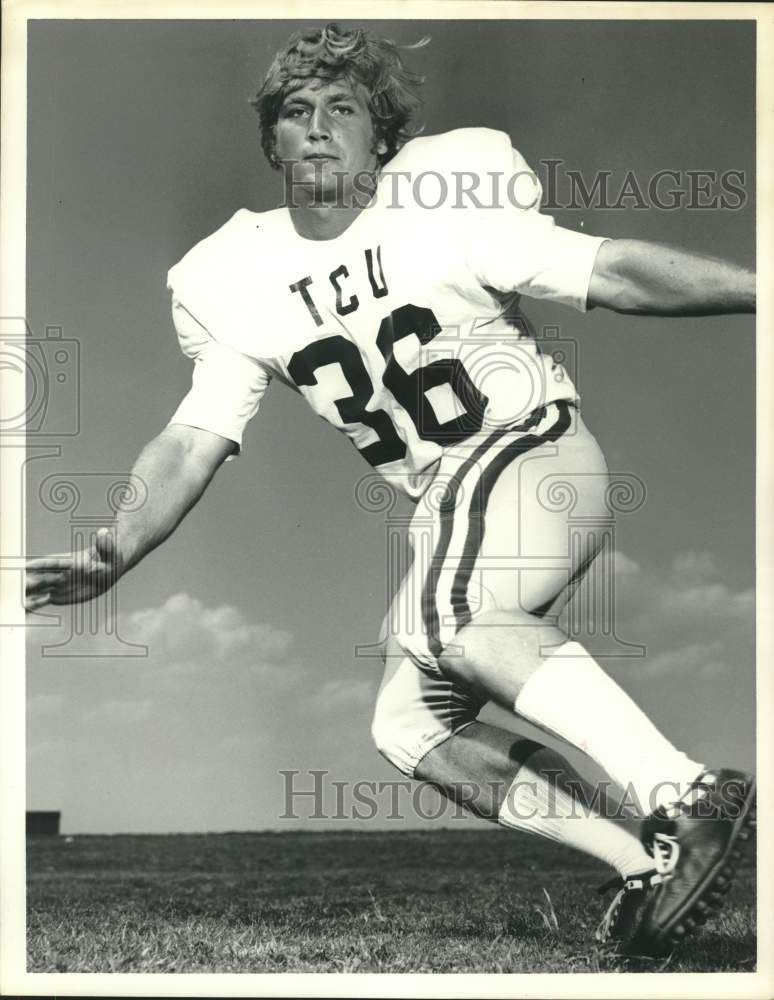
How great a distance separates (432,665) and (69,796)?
3.81 ft

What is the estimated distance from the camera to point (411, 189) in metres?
4.13

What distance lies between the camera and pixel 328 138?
4.16m

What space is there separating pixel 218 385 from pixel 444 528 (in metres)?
0.80

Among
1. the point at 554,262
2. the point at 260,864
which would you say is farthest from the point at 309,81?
the point at 260,864

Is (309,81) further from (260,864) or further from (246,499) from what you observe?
(260,864)

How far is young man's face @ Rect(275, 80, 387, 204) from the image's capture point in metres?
4.15

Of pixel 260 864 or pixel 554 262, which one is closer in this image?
pixel 554 262

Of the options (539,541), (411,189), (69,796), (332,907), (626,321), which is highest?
(411,189)
